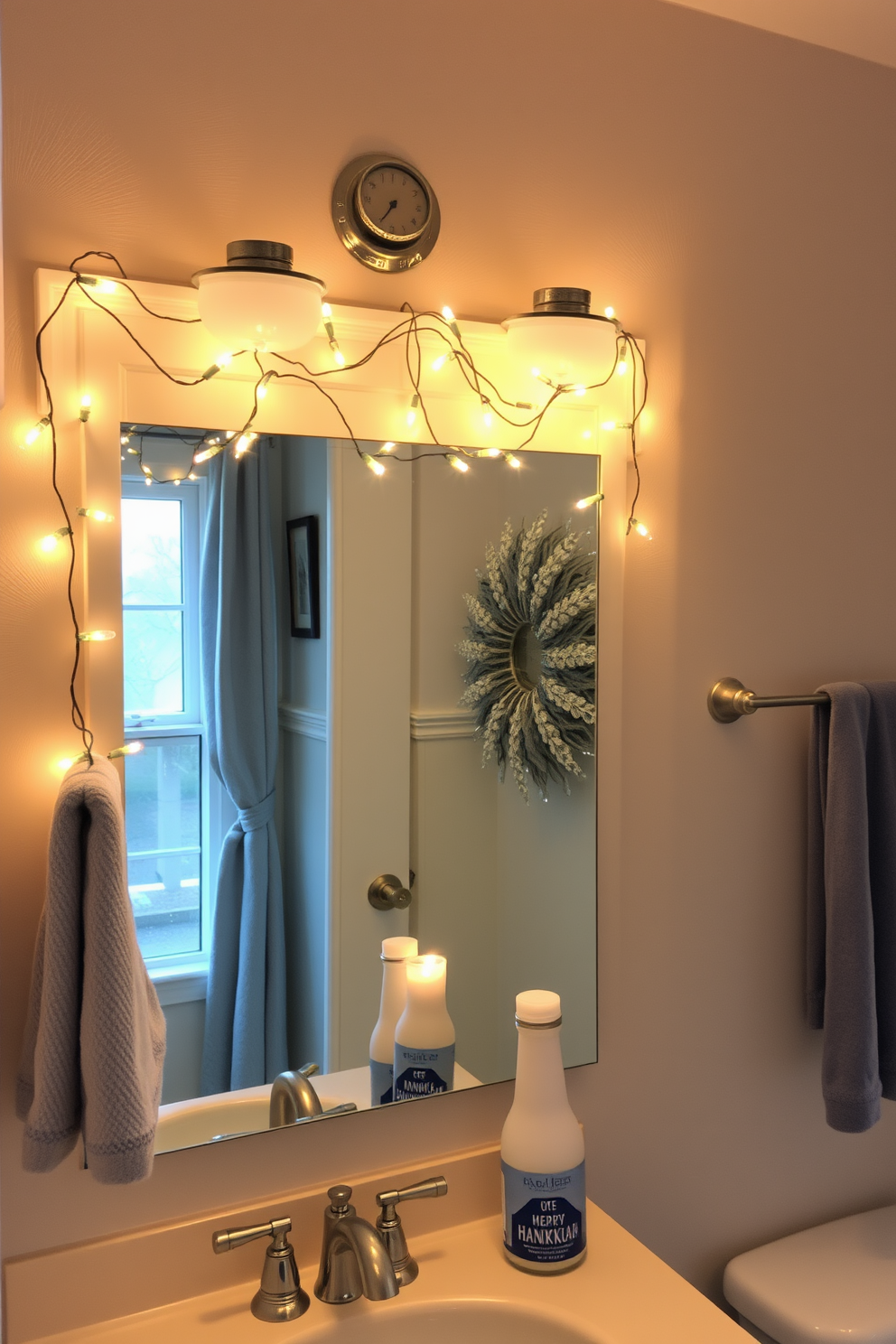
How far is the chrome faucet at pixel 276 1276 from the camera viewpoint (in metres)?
1.07

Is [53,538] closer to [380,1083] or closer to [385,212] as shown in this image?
[385,212]

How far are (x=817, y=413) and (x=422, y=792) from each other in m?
0.76

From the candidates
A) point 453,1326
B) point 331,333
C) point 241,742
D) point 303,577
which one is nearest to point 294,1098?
point 453,1326

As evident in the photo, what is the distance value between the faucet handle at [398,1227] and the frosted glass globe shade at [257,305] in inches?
34.9

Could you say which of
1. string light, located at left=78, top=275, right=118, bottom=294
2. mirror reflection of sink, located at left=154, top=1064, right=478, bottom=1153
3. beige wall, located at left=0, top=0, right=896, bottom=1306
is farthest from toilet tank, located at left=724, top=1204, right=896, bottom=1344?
string light, located at left=78, top=275, right=118, bottom=294

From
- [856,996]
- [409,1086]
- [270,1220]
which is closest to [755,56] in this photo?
[856,996]

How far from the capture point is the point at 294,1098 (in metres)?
1.16

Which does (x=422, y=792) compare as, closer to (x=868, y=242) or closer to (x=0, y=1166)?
(x=0, y=1166)

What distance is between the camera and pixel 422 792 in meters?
1.23

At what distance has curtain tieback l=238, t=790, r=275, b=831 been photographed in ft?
3.67

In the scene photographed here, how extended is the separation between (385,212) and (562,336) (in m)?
0.23

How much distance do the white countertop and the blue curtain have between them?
22cm

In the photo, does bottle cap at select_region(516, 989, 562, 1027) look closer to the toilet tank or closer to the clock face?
the toilet tank

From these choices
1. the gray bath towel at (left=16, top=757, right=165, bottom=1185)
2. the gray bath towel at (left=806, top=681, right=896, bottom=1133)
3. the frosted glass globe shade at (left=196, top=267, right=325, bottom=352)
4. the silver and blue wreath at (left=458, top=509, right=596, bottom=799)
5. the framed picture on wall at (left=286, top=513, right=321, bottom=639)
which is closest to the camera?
the gray bath towel at (left=16, top=757, right=165, bottom=1185)
